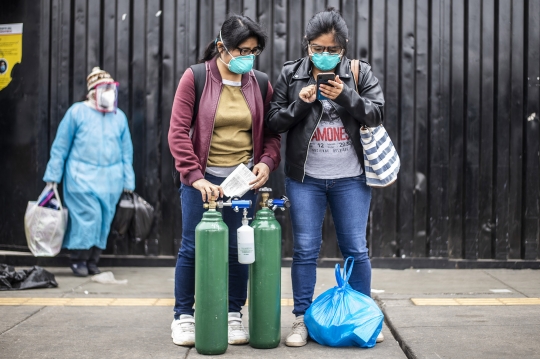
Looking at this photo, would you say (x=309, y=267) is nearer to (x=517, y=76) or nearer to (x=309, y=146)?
(x=309, y=146)

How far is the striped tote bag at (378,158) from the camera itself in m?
4.03

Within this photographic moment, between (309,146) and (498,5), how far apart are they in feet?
11.1

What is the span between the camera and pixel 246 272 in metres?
4.17

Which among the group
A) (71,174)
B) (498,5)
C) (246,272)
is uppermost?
(498,5)

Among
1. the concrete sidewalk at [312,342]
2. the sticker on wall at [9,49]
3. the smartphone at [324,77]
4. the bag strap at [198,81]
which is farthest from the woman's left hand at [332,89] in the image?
the sticker on wall at [9,49]

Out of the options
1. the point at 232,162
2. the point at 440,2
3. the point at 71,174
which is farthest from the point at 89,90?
the point at 440,2

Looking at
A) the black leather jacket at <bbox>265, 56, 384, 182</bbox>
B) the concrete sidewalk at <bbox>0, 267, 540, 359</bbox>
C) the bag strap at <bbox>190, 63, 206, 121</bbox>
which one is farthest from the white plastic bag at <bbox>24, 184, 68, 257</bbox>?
the black leather jacket at <bbox>265, 56, 384, 182</bbox>

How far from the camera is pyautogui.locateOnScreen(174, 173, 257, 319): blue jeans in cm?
405

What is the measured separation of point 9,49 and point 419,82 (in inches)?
151

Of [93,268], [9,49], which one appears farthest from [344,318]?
[9,49]

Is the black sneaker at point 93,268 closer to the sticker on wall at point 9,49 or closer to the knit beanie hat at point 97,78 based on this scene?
the knit beanie hat at point 97,78

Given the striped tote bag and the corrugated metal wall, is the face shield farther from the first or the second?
the striped tote bag

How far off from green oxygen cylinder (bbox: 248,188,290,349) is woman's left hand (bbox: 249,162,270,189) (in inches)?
2.0

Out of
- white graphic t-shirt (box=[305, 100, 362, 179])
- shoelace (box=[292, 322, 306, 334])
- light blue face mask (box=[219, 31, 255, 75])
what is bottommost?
shoelace (box=[292, 322, 306, 334])
